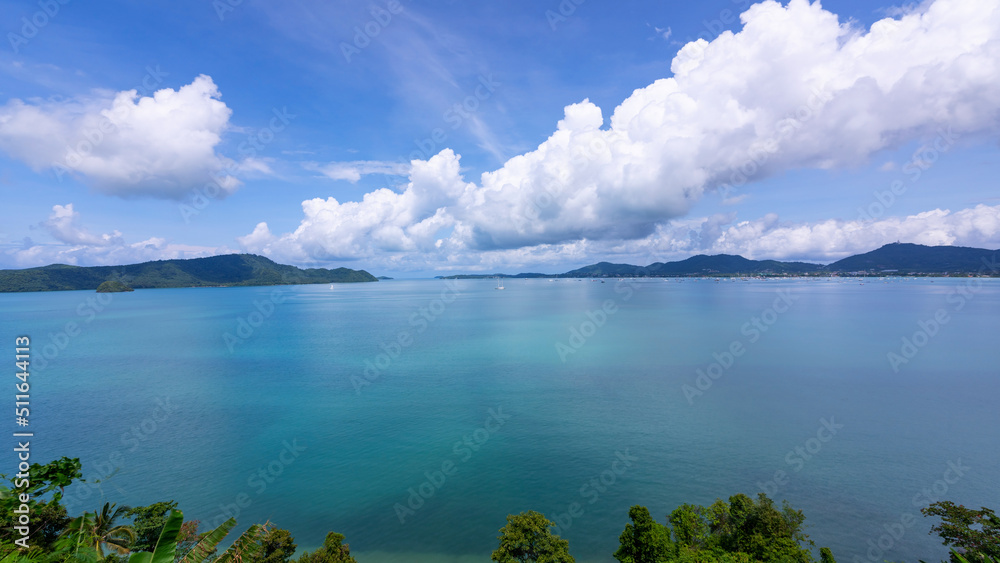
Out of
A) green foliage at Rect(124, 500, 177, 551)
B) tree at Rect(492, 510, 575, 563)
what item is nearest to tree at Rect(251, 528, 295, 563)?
green foliage at Rect(124, 500, 177, 551)

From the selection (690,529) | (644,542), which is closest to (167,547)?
(644,542)

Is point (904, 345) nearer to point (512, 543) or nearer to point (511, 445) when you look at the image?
point (511, 445)

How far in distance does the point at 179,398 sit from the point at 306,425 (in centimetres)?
1532

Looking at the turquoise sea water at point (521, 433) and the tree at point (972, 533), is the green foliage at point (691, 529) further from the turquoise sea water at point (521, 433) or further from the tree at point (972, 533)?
the tree at point (972, 533)

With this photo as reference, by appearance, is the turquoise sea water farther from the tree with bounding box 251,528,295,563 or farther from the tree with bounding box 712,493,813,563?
the tree with bounding box 712,493,813,563

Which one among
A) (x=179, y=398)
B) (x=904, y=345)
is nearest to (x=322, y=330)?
(x=179, y=398)

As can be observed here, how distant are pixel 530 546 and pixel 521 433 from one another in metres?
14.7

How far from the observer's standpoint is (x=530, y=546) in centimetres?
1462

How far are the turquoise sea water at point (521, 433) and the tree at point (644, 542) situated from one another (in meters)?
3.12

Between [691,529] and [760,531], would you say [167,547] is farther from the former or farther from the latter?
[760,531]

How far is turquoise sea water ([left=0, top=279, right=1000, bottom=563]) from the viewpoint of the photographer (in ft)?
67.5

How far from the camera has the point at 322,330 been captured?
77625mm

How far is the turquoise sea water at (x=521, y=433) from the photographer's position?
20.6 metres

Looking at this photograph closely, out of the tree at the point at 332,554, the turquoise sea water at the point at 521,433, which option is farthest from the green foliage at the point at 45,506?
the tree at the point at 332,554
